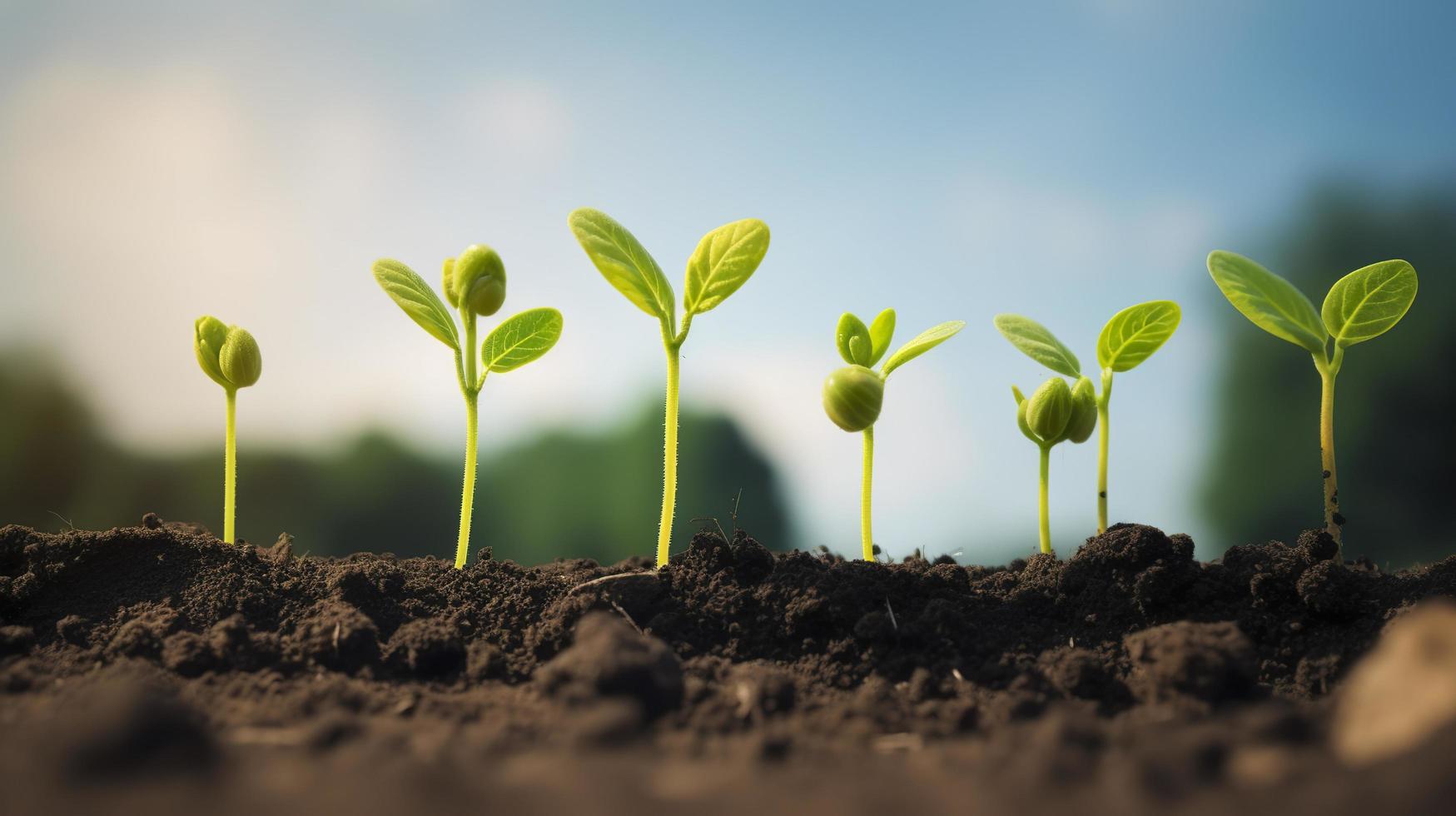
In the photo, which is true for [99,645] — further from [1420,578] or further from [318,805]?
[1420,578]

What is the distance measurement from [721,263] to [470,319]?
59 cm

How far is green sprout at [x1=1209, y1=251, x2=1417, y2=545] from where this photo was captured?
201 centimetres

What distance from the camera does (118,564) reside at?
213 cm

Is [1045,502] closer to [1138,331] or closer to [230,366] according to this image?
[1138,331]

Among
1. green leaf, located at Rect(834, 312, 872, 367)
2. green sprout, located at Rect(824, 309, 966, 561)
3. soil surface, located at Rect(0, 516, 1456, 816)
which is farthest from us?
A: green leaf, located at Rect(834, 312, 872, 367)

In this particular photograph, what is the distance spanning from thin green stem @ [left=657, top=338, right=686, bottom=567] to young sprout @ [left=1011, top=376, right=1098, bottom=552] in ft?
2.78

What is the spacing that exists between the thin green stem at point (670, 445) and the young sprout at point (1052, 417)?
85 cm

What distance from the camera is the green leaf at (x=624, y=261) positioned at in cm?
191

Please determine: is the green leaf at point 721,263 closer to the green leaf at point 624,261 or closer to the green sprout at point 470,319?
the green leaf at point 624,261

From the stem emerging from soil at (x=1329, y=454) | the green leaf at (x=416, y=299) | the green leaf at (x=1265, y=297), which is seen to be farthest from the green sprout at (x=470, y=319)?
the stem emerging from soil at (x=1329, y=454)

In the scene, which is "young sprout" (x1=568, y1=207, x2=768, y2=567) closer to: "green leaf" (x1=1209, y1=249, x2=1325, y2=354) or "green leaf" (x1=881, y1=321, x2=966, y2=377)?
"green leaf" (x1=881, y1=321, x2=966, y2=377)

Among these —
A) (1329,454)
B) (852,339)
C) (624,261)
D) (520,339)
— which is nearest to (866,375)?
(852,339)

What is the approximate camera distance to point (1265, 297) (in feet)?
6.61

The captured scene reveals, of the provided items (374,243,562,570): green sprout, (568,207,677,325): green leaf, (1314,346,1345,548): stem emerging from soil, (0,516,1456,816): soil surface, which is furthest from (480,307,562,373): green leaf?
(1314,346,1345,548): stem emerging from soil
